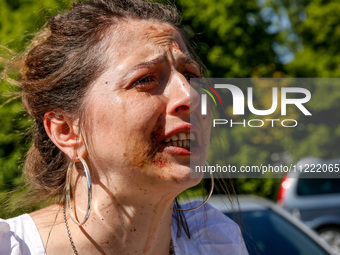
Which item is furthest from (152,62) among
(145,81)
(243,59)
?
(243,59)

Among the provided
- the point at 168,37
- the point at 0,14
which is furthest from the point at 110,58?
the point at 0,14

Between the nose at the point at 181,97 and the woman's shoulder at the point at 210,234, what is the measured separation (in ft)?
2.30

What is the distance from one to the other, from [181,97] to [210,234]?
815 mm

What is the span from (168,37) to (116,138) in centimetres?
48

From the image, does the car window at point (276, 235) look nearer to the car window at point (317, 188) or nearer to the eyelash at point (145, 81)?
the eyelash at point (145, 81)

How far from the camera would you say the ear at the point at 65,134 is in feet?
6.41

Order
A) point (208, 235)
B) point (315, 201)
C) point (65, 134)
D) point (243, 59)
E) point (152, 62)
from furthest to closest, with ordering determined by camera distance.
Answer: point (315, 201), point (243, 59), point (208, 235), point (65, 134), point (152, 62)

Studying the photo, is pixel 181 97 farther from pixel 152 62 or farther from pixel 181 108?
pixel 152 62

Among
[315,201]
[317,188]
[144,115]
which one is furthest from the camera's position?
[317,188]

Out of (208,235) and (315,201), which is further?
(315,201)

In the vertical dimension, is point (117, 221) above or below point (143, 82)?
below

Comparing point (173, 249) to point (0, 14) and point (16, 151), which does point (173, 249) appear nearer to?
point (16, 151)

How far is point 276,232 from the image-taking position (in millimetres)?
3787

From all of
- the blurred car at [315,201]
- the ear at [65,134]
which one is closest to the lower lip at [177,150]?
the ear at [65,134]
